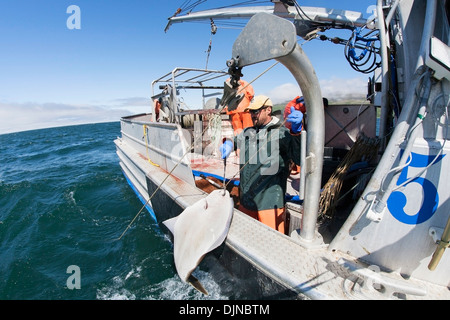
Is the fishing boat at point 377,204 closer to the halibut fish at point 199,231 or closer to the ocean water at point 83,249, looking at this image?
the halibut fish at point 199,231

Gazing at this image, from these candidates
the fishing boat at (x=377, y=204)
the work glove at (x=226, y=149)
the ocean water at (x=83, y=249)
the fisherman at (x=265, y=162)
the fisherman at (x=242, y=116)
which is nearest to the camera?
the fishing boat at (x=377, y=204)

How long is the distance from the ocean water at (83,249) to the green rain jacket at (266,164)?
4.21 ft

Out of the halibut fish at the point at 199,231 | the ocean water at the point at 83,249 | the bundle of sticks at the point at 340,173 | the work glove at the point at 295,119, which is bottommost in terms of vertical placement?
the ocean water at the point at 83,249

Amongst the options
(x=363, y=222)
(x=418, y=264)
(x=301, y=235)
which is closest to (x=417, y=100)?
(x=363, y=222)

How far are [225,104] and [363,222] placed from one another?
157cm

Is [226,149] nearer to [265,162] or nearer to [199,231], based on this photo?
[265,162]

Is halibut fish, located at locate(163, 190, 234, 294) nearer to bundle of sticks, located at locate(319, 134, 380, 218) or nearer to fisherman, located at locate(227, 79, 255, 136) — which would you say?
bundle of sticks, located at locate(319, 134, 380, 218)

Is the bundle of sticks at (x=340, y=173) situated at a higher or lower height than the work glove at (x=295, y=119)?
lower

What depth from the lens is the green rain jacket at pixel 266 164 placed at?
8.81 feet

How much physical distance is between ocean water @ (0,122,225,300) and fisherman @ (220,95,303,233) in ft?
3.86

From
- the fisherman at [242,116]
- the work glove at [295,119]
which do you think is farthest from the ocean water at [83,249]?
the fisherman at [242,116]

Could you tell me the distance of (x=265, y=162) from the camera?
109 inches

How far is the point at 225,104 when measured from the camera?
2020 mm

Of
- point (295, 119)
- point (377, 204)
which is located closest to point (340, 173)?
point (295, 119)
